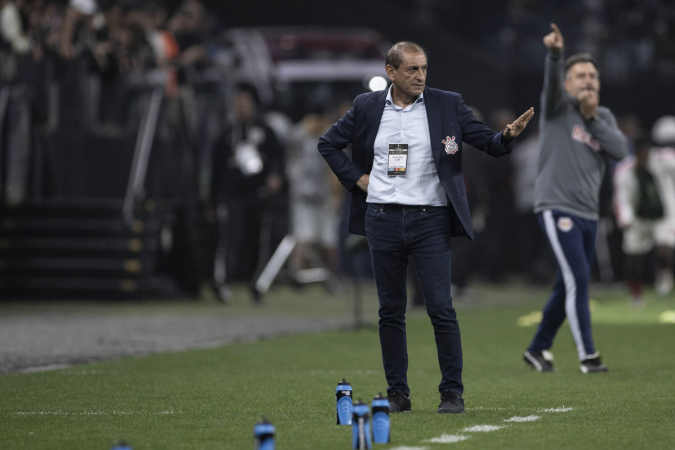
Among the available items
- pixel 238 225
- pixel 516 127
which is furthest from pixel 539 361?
pixel 238 225

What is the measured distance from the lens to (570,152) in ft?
28.0

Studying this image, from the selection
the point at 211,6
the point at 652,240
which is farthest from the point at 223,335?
the point at 211,6

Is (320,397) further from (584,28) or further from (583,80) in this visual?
(584,28)

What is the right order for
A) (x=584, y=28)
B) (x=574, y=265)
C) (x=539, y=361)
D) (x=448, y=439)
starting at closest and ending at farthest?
(x=448, y=439) < (x=574, y=265) < (x=539, y=361) < (x=584, y=28)

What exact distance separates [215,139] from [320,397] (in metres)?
8.98

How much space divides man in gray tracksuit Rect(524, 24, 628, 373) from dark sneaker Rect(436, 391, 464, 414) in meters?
2.36

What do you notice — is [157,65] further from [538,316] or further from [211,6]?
[211,6]

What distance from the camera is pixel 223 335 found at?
11438 mm

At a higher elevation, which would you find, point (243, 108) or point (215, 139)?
point (243, 108)

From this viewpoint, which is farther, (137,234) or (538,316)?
(137,234)

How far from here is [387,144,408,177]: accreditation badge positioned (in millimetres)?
6328

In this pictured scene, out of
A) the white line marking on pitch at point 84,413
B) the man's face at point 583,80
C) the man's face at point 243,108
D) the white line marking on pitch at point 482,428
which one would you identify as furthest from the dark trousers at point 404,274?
the man's face at point 243,108

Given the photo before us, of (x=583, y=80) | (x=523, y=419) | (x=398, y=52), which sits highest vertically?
(x=583, y=80)

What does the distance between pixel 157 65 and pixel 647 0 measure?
1204 cm
